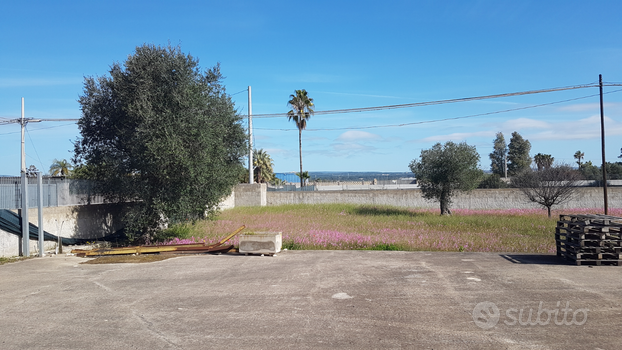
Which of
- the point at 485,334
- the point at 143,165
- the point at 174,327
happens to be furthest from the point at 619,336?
the point at 143,165

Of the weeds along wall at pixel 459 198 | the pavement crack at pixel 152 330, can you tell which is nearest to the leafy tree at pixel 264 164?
the weeds along wall at pixel 459 198

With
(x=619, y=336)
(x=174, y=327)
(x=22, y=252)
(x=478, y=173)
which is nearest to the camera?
(x=619, y=336)

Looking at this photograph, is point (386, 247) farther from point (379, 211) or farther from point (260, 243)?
point (379, 211)

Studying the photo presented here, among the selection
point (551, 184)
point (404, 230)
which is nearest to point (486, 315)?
point (404, 230)

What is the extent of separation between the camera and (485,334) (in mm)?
6289

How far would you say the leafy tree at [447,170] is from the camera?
27844 mm

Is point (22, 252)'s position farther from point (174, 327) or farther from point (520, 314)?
point (520, 314)

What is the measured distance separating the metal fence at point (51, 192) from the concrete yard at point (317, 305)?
8.26 ft

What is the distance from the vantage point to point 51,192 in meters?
14.7

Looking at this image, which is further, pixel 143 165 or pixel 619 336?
pixel 143 165

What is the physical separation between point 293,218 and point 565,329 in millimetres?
17692

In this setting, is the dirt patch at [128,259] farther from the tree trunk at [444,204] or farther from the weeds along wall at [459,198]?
the tree trunk at [444,204]

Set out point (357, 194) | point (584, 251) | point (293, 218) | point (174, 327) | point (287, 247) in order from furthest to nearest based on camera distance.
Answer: point (357, 194) < point (293, 218) < point (287, 247) < point (584, 251) < point (174, 327)

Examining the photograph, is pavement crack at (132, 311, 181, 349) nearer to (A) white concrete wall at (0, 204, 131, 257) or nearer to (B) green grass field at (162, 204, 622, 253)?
(B) green grass field at (162, 204, 622, 253)
